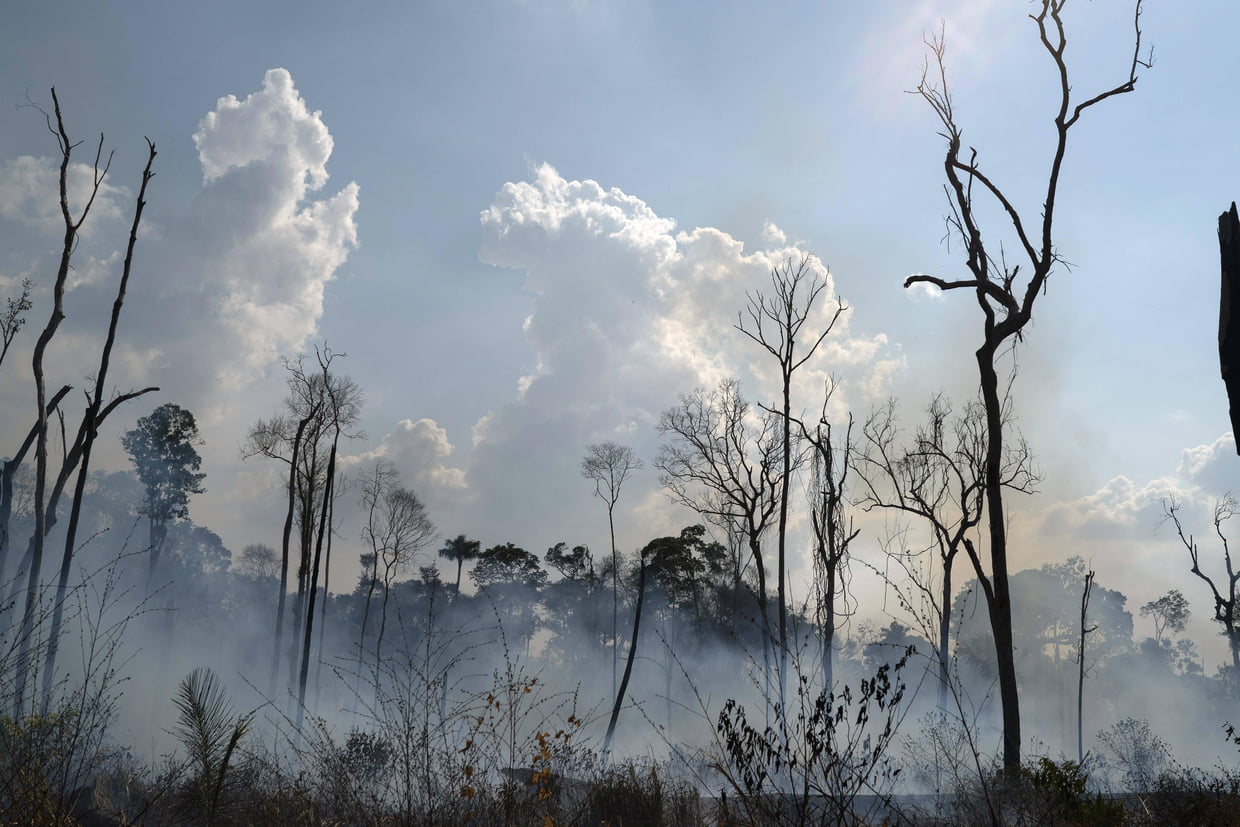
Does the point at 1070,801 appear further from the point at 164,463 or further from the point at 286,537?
the point at 164,463

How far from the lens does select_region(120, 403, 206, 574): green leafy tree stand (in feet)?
113

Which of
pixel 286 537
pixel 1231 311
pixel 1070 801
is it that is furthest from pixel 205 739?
pixel 286 537

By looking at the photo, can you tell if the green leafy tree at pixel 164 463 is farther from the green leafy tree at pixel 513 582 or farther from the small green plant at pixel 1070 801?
the small green plant at pixel 1070 801

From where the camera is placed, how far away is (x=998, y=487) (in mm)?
10727

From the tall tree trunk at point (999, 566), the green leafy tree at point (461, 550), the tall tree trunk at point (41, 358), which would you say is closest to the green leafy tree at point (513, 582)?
the green leafy tree at point (461, 550)

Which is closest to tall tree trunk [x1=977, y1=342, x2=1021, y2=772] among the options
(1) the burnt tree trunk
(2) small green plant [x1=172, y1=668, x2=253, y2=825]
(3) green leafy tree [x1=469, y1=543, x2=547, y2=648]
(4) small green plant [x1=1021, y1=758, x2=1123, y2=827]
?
(4) small green plant [x1=1021, y1=758, x2=1123, y2=827]

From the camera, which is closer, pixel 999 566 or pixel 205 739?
pixel 205 739

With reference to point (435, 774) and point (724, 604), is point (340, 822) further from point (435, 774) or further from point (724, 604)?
point (724, 604)

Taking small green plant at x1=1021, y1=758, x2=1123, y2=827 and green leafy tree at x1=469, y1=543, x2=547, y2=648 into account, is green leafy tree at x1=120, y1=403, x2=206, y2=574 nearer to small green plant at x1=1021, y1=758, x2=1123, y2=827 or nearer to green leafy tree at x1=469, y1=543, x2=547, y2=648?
green leafy tree at x1=469, y1=543, x2=547, y2=648

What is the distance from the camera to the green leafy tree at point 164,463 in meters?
34.6

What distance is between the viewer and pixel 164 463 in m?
35.6

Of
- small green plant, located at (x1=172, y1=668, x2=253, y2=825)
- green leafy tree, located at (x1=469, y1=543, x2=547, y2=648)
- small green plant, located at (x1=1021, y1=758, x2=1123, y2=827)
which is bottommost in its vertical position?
small green plant, located at (x1=1021, y1=758, x2=1123, y2=827)

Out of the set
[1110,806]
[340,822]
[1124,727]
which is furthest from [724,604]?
[340,822]

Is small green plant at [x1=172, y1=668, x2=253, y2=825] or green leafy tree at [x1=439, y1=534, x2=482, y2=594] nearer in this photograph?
small green plant at [x1=172, y1=668, x2=253, y2=825]
